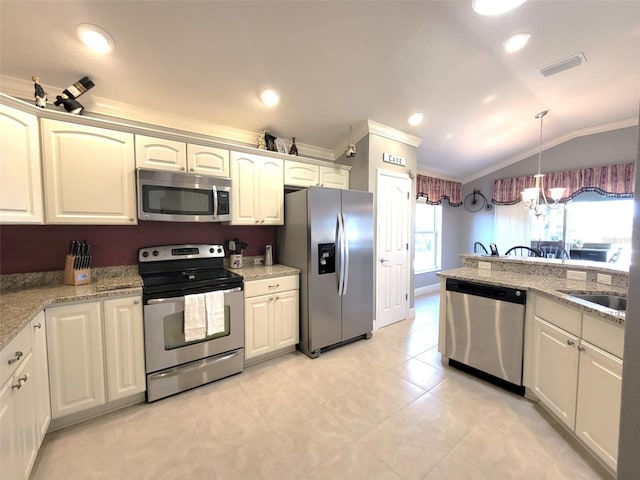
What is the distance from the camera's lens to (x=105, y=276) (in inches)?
92.0

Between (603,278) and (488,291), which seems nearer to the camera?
(603,278)

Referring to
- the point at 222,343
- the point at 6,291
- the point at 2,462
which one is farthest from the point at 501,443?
the point at 6,291

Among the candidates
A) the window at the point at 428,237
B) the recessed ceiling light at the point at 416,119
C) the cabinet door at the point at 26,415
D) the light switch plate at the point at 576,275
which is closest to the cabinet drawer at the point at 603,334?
the light switch plate at the point at 576,275

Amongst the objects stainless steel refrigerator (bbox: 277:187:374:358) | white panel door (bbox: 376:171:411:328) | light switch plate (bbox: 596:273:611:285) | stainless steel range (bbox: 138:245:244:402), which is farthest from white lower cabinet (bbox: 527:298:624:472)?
stainless steel range (bbox: 138:245:244:402)

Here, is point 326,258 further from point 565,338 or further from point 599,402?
point 599,402

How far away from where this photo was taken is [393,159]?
356 centimetres

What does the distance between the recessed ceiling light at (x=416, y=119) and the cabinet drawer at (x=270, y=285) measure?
91.4 inches

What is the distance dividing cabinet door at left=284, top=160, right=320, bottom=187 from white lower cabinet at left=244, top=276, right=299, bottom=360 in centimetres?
108

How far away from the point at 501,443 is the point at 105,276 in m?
3.20

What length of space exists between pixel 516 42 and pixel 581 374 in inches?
98.6

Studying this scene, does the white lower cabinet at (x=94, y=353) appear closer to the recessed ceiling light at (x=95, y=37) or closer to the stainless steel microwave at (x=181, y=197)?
the stainless steel microwave at (x=181, y=197)

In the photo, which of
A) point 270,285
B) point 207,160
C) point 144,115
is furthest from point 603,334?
point 144,115

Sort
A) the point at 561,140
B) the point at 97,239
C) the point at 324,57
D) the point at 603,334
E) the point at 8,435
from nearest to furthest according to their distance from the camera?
the point at 8,435 < the point at 603,334 < the point at 324,57 < the point at 97,239 < the point at 561,140

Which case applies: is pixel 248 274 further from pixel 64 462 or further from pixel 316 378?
pixel 64 462
